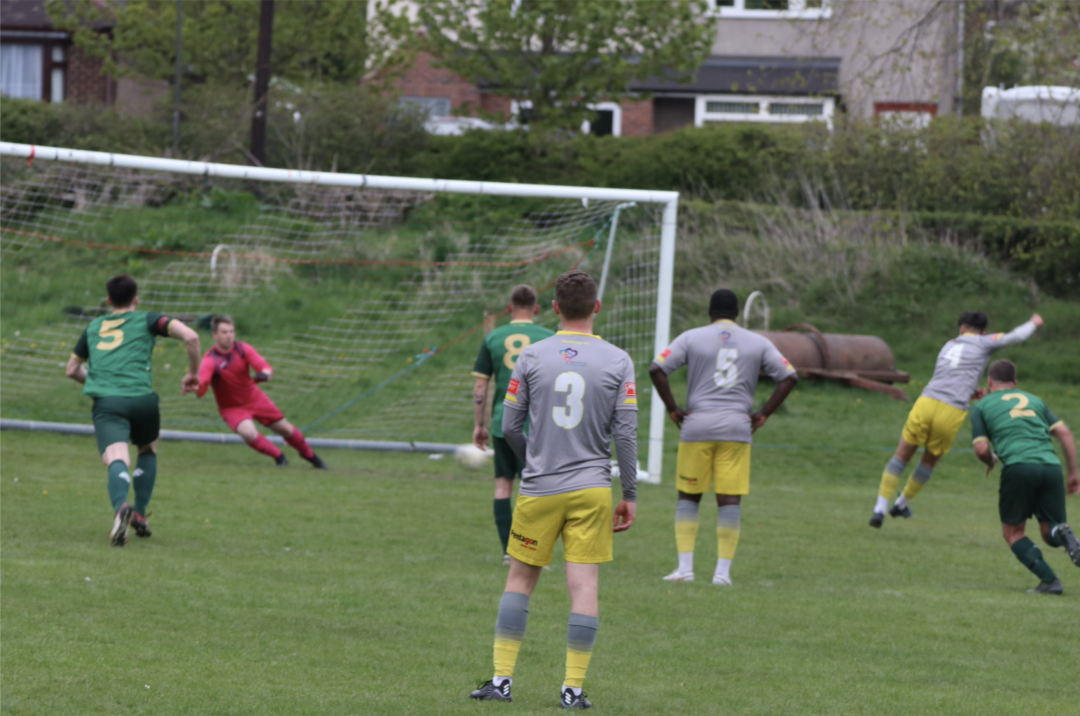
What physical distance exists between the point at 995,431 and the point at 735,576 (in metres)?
2.13

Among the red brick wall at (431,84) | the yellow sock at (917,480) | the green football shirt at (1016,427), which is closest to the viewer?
the green football shirt at (1016,427)

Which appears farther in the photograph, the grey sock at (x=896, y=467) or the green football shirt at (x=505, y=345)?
the grey sock at (x=896, y=467)

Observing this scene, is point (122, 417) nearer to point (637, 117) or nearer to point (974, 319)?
point (974, 319)

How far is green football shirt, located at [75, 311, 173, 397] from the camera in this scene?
329 inches

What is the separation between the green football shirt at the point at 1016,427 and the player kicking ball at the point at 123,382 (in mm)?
5545

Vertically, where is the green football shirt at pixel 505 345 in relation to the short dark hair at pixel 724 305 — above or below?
below

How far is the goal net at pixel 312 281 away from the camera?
1552 centimetres

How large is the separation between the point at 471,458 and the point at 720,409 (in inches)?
229

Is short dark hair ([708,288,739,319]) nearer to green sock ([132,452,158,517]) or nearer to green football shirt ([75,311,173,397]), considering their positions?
green football shirt ([75,311,173,397])

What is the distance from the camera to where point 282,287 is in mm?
16672

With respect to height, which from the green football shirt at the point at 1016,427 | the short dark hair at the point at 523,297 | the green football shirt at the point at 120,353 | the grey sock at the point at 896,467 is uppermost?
the short dark hair at the point at 523,297

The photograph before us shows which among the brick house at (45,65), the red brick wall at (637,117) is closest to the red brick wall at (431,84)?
the red brick wall at (637,117)

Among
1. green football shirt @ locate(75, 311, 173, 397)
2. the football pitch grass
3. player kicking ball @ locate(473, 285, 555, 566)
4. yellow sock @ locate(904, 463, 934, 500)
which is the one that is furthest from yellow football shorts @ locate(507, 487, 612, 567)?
yellow sock @ locate(904, 463, 934, 500)

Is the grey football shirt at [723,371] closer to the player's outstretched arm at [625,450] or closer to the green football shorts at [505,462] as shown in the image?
the green football shorts at [505,462]
